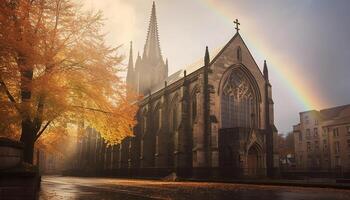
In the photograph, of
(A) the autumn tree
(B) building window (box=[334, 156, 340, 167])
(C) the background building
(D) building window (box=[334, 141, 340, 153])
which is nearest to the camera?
(A) the autumn tree

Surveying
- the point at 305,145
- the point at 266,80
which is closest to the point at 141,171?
the point at 266,80

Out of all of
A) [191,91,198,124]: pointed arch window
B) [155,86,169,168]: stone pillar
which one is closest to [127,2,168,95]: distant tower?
[155,86,169,168]: stone pillar

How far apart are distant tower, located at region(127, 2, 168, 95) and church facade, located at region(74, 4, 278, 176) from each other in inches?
604

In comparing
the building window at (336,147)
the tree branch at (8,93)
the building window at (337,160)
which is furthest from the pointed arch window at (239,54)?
the building window at (337,160)

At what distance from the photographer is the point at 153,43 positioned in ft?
212

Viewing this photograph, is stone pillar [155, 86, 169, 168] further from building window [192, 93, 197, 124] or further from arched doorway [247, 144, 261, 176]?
arched doorway [247, 144, 261, 176]

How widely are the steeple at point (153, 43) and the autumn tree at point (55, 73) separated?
49.1m

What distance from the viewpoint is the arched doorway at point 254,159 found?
3419 cm

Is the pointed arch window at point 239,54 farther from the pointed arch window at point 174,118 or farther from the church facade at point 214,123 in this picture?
the pointed arch window at point 174,118

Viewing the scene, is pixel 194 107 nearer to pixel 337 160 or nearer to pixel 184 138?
pixel 184 138

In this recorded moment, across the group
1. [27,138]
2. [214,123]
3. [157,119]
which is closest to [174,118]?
[157,119]

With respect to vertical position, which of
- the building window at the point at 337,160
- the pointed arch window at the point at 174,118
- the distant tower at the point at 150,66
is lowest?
the building window at the point at 337,160

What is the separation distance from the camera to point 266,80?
4050 cm

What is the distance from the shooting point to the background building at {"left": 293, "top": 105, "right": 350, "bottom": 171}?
193ft
